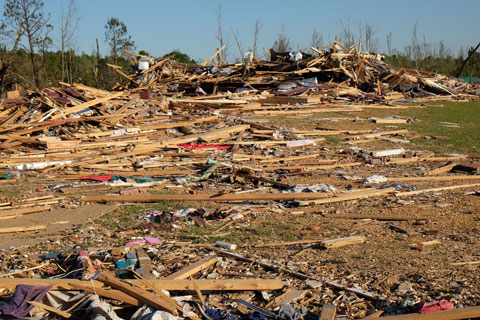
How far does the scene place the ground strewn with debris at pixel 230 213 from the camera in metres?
4.56

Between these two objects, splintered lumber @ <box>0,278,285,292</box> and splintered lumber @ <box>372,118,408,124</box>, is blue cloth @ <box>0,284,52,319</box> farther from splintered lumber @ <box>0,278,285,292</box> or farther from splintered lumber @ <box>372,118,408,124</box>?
splintered lumber @ <box>372,118,408,124</box>

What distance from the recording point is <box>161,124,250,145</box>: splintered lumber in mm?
13059

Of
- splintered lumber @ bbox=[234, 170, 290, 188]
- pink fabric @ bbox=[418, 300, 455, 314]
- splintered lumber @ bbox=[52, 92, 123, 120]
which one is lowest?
pink fabric @ bbox=[418, 300, 455, 314]

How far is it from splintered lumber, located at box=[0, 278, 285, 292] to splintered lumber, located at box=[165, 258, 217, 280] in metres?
0.25

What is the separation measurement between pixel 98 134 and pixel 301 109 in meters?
8.94

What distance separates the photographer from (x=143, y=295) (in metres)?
4.31

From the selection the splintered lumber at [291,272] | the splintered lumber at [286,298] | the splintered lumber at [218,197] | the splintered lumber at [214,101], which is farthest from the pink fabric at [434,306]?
the splintered lumber at [214,101]

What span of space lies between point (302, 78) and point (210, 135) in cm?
1244

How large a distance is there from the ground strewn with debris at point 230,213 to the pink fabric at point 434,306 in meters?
0.02

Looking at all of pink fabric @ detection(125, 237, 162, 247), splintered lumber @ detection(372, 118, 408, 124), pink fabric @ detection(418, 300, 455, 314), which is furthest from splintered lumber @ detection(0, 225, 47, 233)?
splintered lumber @ detection(372, 118, 408, 124)

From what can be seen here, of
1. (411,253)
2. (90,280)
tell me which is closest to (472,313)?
(411,253)

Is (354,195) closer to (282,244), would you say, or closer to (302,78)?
(282,244)

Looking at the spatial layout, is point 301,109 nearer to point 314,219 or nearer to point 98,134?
point 98,134

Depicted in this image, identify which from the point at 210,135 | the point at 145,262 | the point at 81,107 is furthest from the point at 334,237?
the point at 81,107
